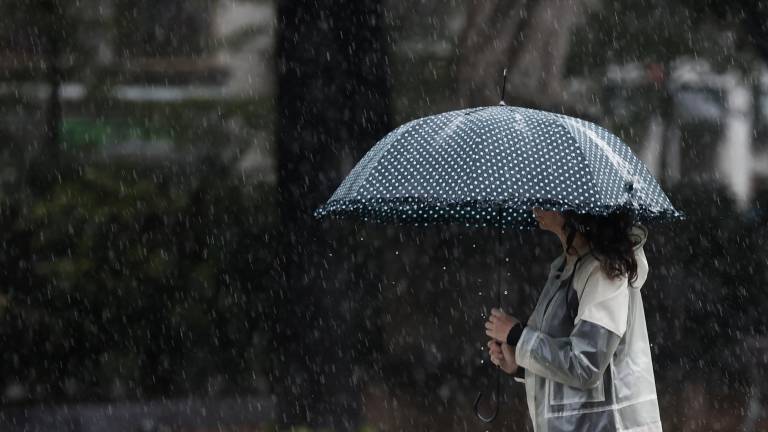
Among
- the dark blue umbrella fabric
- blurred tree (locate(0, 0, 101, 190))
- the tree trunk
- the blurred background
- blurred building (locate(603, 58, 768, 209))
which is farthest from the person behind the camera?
blurred building (locate(603, 58, 768, 209))

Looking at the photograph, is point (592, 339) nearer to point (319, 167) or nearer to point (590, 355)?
point (590, 355)

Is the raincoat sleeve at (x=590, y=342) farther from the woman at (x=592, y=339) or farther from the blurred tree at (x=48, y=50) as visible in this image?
the blurred tree at (x=48, y=50)

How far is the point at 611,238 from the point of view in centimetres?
437

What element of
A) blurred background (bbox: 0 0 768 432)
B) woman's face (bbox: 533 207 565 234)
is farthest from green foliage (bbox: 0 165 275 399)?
woman's face (bbox: 533 207 565 234)

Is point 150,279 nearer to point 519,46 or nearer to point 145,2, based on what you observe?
point 145,2

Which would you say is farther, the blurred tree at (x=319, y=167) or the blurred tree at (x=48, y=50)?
the blurred tree at (x=319, y=167)

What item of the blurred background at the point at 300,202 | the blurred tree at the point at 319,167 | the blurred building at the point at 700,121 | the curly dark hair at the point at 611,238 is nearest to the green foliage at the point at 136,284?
the blurred background at the point at 300,202

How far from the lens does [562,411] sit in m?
4.38

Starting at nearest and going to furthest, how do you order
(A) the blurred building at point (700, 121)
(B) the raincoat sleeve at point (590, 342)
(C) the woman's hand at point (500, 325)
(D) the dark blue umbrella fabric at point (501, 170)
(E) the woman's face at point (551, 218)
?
(D) the dark blue umbrella fabric at point (501, 170) < (B) the raincoat sleeve at point (590, 342) < (E) the woman's face at point (551, 218) < (C) the woman's hand at point (500, 325) < (A) the blurred building at point (700, 121)

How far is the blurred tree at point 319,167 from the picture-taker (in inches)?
290

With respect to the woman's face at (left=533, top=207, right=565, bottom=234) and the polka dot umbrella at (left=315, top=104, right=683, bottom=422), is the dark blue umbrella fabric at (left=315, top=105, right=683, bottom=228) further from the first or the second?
the woman's face at (left=533, top=207, right=565, bottom=234)

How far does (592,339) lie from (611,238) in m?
0.38

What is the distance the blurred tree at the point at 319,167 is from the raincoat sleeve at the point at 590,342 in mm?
3226

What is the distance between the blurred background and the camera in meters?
7.25
